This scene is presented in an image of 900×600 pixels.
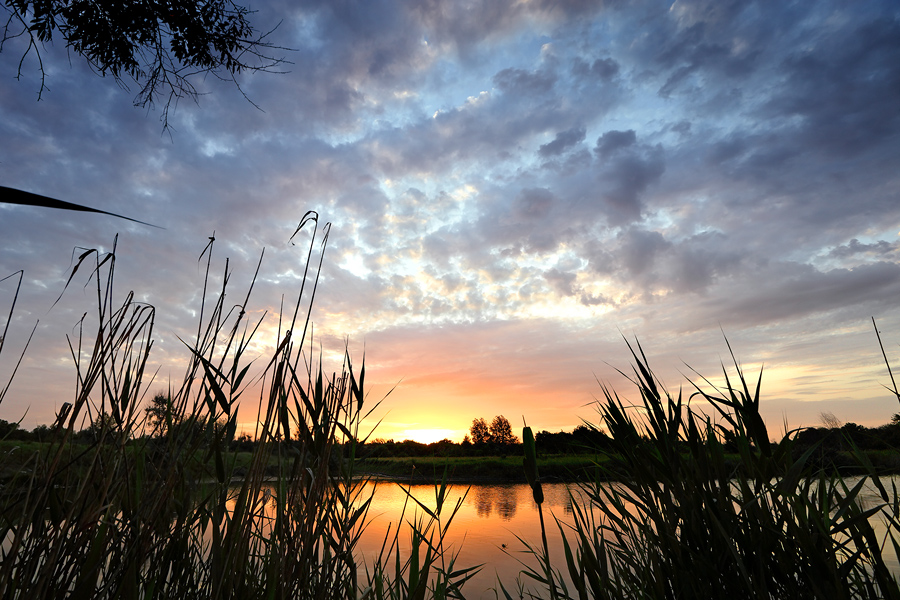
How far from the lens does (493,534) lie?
739 centimetres

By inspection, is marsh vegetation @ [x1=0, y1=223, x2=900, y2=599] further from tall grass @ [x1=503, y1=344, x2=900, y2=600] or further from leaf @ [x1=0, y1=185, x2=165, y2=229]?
leaf @ [x1=0, y1=185, x2=165, y2=229]

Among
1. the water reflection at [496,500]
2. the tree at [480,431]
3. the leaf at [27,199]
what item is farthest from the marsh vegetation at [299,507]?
the tree at [480,431]

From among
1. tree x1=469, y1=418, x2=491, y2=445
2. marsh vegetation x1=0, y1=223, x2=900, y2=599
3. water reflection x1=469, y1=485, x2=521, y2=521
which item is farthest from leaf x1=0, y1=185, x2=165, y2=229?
tree x1=469, y1=418, x2=491, y2=445

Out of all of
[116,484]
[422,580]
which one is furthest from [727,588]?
[116,484]

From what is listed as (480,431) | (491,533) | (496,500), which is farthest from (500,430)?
(491,533)

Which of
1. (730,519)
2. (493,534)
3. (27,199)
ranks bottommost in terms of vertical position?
(493,534)

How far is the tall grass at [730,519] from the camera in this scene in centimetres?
144

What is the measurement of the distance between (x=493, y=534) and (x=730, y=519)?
21.2 ft

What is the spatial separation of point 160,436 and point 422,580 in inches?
39.5

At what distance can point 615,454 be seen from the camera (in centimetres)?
212

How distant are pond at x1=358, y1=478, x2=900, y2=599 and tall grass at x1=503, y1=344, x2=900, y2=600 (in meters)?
1.41

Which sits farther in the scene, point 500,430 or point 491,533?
point 500,430

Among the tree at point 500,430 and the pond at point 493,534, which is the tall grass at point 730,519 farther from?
the tree at point 500,430

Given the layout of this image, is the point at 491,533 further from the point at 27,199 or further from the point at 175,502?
the point at 27,199
